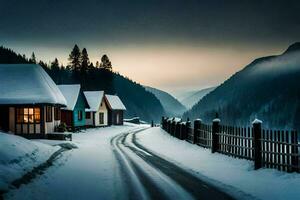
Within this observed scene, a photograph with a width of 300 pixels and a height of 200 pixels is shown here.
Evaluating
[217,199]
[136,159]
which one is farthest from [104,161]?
[217,199]

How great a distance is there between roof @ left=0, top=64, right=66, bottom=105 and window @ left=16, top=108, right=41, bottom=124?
1.16 meters

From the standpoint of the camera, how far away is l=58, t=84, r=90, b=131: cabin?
A: 5216cm

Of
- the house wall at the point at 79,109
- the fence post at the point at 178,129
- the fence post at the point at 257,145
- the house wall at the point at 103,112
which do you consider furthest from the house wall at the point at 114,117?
the fence post at the point at 257,145

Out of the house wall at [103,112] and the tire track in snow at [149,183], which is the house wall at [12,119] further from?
the house wall at [103,112]

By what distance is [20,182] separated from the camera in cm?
1170

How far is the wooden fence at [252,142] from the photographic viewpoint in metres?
14.1

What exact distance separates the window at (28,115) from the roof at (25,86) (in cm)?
116

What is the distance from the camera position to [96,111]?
6481 centimetres

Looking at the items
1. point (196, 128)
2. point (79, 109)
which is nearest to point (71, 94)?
Answer: point (79, 109)

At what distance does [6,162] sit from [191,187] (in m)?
6.54

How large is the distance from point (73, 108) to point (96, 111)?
13.1 metres

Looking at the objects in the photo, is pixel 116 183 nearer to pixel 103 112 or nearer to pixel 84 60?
pixel 103 112

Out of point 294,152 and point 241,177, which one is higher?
point 294,152

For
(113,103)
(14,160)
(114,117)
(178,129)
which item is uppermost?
(113,103)
